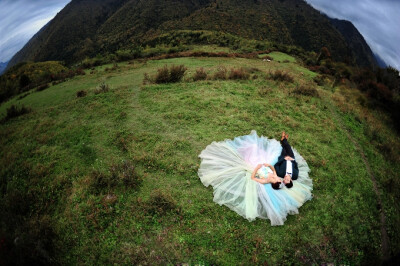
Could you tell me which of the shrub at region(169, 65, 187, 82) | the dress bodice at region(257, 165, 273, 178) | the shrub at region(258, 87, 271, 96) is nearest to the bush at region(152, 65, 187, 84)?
the shrub at region(169, 65, 187, 82)

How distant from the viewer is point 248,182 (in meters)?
5.36

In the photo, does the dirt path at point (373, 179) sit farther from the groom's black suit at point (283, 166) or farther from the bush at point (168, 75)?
the bush at point (168, 75)

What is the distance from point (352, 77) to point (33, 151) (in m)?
25.3

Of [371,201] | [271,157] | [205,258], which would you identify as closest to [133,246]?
[205,258]

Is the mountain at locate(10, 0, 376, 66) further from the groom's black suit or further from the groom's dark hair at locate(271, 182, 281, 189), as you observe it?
the groom's dark hair at locate(271, 182, 281, 189)

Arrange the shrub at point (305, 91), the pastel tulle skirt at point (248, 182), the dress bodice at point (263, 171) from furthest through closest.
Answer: the shrub at point (305, 91)
the dress bodice at point (263, 171)
the pastel tulle skirt at point (248, 182)

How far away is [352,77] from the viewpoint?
736 inches

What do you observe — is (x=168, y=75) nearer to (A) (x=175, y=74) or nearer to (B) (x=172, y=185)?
(A) (x=175, y=74)

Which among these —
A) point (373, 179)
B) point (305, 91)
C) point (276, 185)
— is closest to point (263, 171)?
point (276, 185)

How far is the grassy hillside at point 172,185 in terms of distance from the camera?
421 centimetres

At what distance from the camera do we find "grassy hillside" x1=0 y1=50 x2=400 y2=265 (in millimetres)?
4211

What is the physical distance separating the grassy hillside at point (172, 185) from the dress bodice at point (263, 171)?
4.32 ft

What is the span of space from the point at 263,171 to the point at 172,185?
2778 millimetres

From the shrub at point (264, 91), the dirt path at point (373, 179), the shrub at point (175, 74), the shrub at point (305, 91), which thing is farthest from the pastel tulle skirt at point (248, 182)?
the shrub at point (175, 74)
